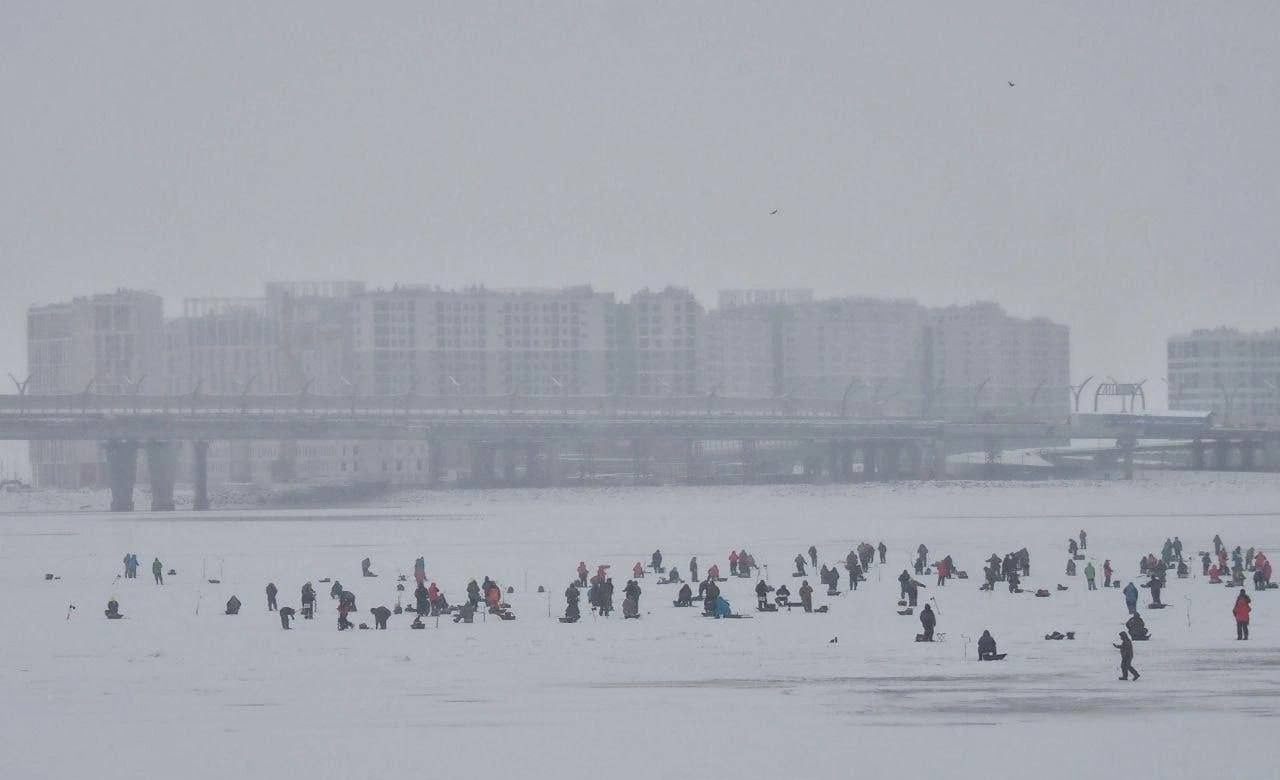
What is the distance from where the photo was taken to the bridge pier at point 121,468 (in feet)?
475

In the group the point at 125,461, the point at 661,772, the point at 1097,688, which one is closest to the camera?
the point at 661,772

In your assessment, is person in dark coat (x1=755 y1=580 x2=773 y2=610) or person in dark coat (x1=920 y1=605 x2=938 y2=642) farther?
person in dark coat (x1=755 y1=580 x2=773 y2=610)

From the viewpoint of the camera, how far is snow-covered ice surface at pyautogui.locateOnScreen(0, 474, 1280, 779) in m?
31.0

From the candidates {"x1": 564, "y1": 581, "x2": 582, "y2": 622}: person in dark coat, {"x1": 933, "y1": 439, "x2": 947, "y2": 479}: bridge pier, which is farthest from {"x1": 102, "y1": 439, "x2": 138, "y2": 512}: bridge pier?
{"x1": 564, "y1": 581, "x2": 582, "y2": 622}: person in dark coat

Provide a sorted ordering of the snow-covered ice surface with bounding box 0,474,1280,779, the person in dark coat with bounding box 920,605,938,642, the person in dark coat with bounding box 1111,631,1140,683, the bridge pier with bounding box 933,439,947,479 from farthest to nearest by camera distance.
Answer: the bridge pier with bounding box 933,439,947,479
the person in dark coat with bounding box 920,605,938,642
the person in dark coat with bounding box 1111,631,1140,683
the snow-covered ice surface with bounding box 0,474,1280,779

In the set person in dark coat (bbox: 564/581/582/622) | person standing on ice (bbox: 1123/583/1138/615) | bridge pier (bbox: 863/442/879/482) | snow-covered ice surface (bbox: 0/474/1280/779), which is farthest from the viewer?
bridge pier (bbox: 863/442/879/482)

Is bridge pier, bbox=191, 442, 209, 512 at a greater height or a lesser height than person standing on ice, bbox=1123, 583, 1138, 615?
greater

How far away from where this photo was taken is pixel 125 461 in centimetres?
14738

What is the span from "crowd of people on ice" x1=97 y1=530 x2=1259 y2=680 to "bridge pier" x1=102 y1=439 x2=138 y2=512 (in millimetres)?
80292

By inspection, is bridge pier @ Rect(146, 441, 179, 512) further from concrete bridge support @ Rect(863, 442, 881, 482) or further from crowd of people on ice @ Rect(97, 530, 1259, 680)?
crowd of people on ice @ Rect(97, 530, 1259, 680)

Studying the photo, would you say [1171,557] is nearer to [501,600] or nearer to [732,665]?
[501,600]

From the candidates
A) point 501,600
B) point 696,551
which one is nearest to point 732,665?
point 501,600

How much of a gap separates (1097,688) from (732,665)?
751 cm

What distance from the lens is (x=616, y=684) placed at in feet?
127
